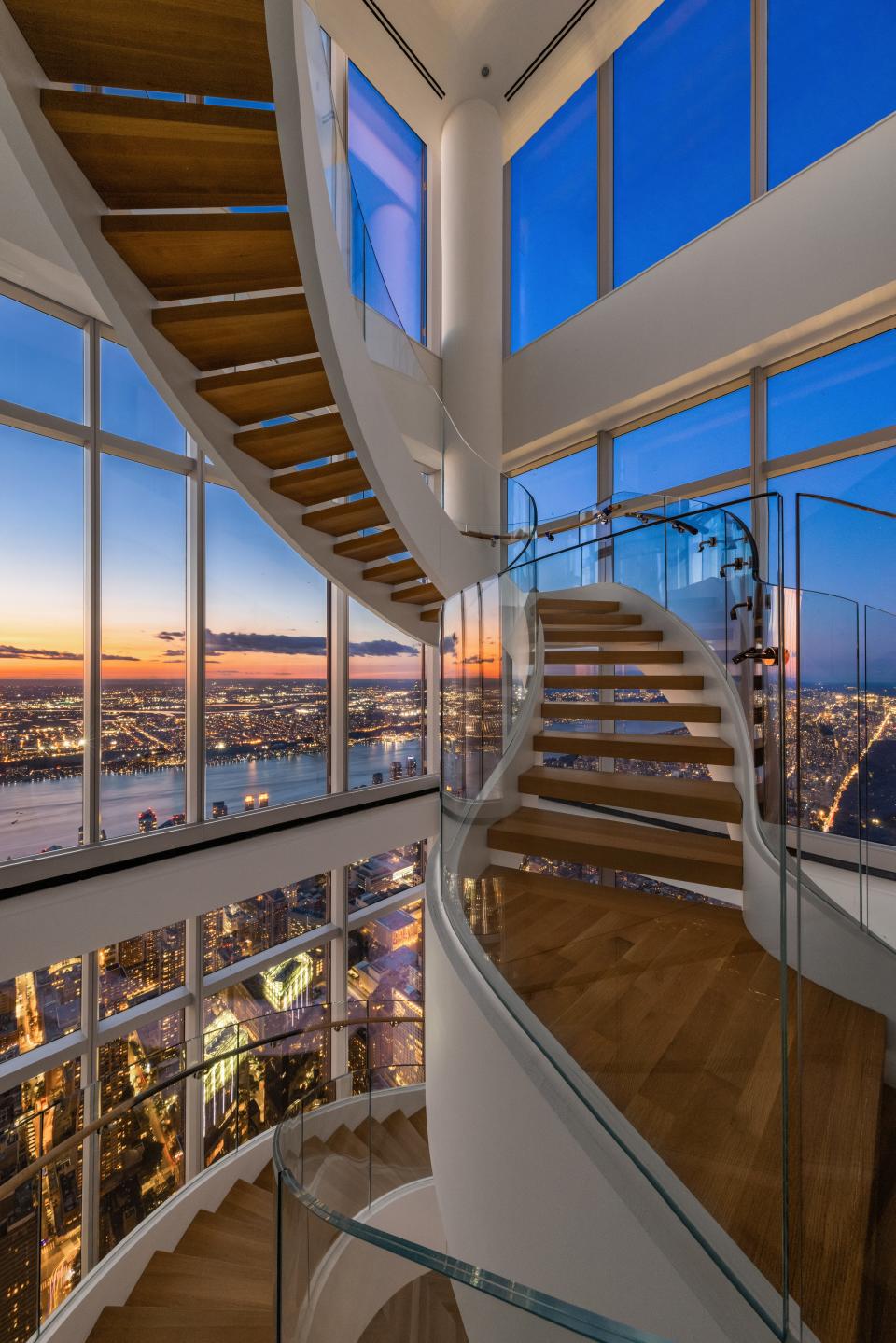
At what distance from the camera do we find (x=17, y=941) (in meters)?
3.69

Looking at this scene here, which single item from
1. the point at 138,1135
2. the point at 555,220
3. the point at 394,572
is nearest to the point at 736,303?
the point at 555,220

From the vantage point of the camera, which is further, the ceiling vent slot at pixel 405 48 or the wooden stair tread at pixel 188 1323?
the ceiling vent slot at pixel 405 48

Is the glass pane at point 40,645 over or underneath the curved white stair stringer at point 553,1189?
over

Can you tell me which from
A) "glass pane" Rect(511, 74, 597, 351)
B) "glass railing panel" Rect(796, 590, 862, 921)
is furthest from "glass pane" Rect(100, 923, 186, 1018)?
"glass pane" Rect(511, 74, 597, 351)

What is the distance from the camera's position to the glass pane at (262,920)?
496cm

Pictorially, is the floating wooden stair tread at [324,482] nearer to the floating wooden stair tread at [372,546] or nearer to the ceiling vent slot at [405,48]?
the floating wooden stair tread at [372,546]

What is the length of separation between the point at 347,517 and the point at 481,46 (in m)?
6.19

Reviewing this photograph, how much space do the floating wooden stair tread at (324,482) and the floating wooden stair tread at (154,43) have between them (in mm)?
1902

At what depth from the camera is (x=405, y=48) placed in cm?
642

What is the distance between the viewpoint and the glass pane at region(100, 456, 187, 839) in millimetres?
4414

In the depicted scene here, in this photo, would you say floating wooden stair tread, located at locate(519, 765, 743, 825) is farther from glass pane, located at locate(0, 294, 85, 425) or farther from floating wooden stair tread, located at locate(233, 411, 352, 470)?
glass pane, located at locate(0, 294, 85, 425)

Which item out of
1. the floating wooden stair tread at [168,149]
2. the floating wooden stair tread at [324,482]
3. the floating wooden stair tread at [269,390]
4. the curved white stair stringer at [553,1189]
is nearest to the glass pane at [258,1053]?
the curved white stair stringer at [553,1189]

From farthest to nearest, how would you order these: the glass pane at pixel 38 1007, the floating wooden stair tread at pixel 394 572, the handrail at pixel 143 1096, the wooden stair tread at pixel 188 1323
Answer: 1. the floating wooden stair tread at pixel 394 572
2. the glass pane at pixel 38 1007
3. the handrail at pixel 143 1096
4. the wooden stair tread at pixel 188 1323

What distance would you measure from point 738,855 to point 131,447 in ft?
15.8
